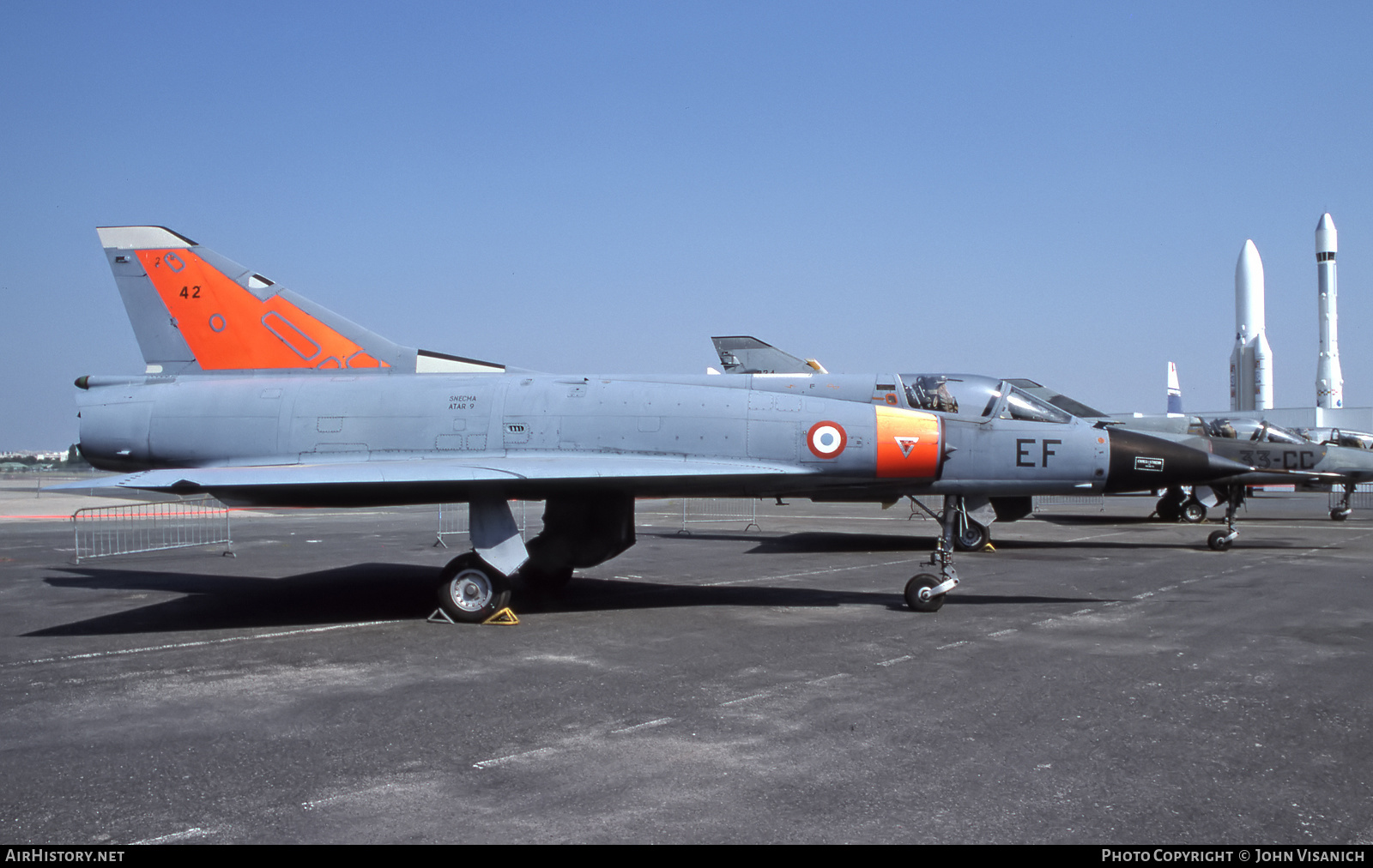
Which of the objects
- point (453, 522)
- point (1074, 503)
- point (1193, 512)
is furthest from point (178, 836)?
point (1074, 503)

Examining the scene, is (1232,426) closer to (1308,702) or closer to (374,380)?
(1308,702)

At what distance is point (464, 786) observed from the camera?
14.9 ft

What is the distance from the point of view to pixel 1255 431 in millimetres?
20719

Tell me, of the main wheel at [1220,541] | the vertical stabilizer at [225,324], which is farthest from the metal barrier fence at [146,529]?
the main wheel at [1220,541]

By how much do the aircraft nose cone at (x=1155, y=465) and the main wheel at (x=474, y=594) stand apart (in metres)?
6.82

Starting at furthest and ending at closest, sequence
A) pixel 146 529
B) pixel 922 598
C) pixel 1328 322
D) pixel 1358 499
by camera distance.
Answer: pixel 1328 322 < pixel 1358 499 < pixel 146 529 < pixel 922 598

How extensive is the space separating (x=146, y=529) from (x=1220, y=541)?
24.4 meters

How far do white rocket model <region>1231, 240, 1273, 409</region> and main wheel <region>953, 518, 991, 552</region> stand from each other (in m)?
50.8

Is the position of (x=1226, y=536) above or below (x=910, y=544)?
above

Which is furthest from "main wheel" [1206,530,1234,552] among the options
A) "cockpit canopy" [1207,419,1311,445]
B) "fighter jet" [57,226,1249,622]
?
"fighter jet" [57,226,1249,622]

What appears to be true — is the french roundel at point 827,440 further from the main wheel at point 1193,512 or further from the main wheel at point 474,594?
the main wheel at point 1193,512

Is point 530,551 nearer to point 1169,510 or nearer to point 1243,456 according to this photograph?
point 1243,456

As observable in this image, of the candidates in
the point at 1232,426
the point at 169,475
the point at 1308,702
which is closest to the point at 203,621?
the point at 169,475

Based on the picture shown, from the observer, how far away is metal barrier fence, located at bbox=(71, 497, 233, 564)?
1861 centimetres
